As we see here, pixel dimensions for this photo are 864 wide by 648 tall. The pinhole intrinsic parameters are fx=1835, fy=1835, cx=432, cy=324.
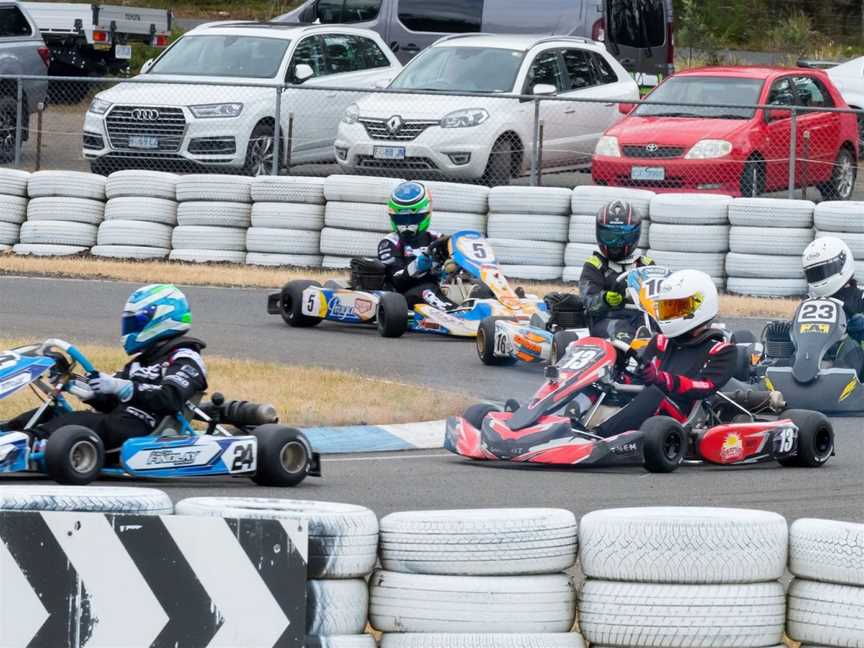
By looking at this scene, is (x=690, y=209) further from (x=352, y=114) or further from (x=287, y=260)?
(x=352, y=114)

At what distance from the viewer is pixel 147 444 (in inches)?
340

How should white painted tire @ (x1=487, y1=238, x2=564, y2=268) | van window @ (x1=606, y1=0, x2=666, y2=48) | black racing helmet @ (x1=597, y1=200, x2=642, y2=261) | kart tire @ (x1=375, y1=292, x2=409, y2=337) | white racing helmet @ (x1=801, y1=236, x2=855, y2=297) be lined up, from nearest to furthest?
white racing helmet @ (x1=801, y1=236, x2=855, y2=297)
black racing helmet @ (x1=597, y1=200, x2=642, y2=261)
kart tire @ (x1=375, y1=292, x2=409, y2=337)
white painted tire @ (x1=487, y1=238, x2=564, y2=268)
van window @ (x1=606, y1=0, x2=666, y2=48)

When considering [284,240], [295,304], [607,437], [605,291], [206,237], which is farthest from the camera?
[206,237]

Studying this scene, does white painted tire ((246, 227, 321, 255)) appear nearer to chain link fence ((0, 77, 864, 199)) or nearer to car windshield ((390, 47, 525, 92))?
chain link fence ((0, 77, 864, 199))

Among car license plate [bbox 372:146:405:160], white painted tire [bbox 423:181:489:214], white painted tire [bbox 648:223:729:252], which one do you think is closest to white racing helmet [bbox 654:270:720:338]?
white painted tire [bbox 648:223:729:252]

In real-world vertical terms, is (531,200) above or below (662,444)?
above

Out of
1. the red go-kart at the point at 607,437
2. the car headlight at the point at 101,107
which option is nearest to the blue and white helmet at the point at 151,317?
the red go-kart at the point at 607,437

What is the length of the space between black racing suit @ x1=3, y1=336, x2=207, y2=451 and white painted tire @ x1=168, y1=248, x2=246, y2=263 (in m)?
8.90

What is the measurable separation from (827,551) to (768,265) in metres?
11.2

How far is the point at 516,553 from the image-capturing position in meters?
5.62

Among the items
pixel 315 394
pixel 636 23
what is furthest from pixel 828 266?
pixel 636 23

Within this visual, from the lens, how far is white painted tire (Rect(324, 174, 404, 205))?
Answer: 1717 cm

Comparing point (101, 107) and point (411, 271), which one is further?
point (101, 107)

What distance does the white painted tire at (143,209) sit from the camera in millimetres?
17703
